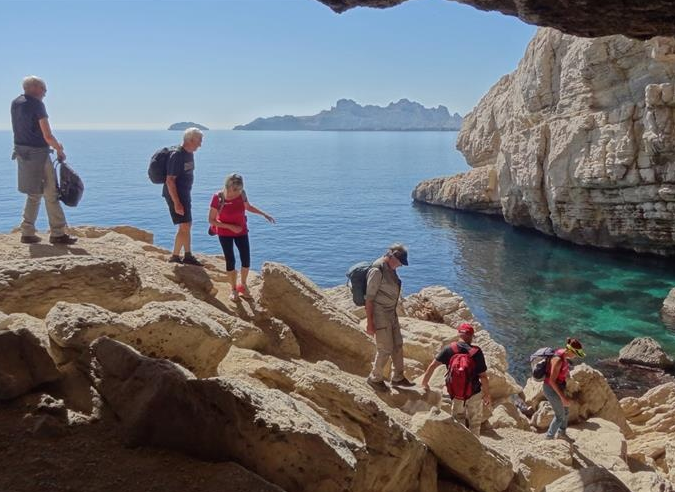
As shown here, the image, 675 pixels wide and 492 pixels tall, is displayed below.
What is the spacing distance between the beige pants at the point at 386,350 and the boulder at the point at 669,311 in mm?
24862

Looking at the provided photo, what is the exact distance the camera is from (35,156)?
416 inches

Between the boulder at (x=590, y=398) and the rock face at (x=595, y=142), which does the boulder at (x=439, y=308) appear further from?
the rock face at (x=595, y=142)

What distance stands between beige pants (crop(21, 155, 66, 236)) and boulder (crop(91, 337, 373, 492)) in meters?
5.93

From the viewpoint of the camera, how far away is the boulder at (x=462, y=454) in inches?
332

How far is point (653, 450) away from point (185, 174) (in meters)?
12.4

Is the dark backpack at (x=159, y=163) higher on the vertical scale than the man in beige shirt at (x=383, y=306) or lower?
higher

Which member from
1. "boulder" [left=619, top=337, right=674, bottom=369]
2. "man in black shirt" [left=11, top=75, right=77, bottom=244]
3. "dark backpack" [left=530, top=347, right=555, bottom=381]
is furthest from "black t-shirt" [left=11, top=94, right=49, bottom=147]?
"boulder" [left=619, top=337, right=674, bottom=369]

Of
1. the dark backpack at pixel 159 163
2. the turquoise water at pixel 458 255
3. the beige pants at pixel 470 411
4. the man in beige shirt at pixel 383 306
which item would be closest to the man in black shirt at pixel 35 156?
the dark backpack at pixel 159 163

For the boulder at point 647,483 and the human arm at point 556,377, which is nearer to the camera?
the boulder at point 647,483

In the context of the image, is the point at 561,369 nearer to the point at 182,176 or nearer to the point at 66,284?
the point at 182,176

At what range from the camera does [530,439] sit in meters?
12.0

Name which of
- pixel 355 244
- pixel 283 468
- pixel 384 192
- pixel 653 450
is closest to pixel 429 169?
pixel 384 192

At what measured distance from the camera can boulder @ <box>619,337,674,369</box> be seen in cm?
2444

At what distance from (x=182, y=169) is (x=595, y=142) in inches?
1497
